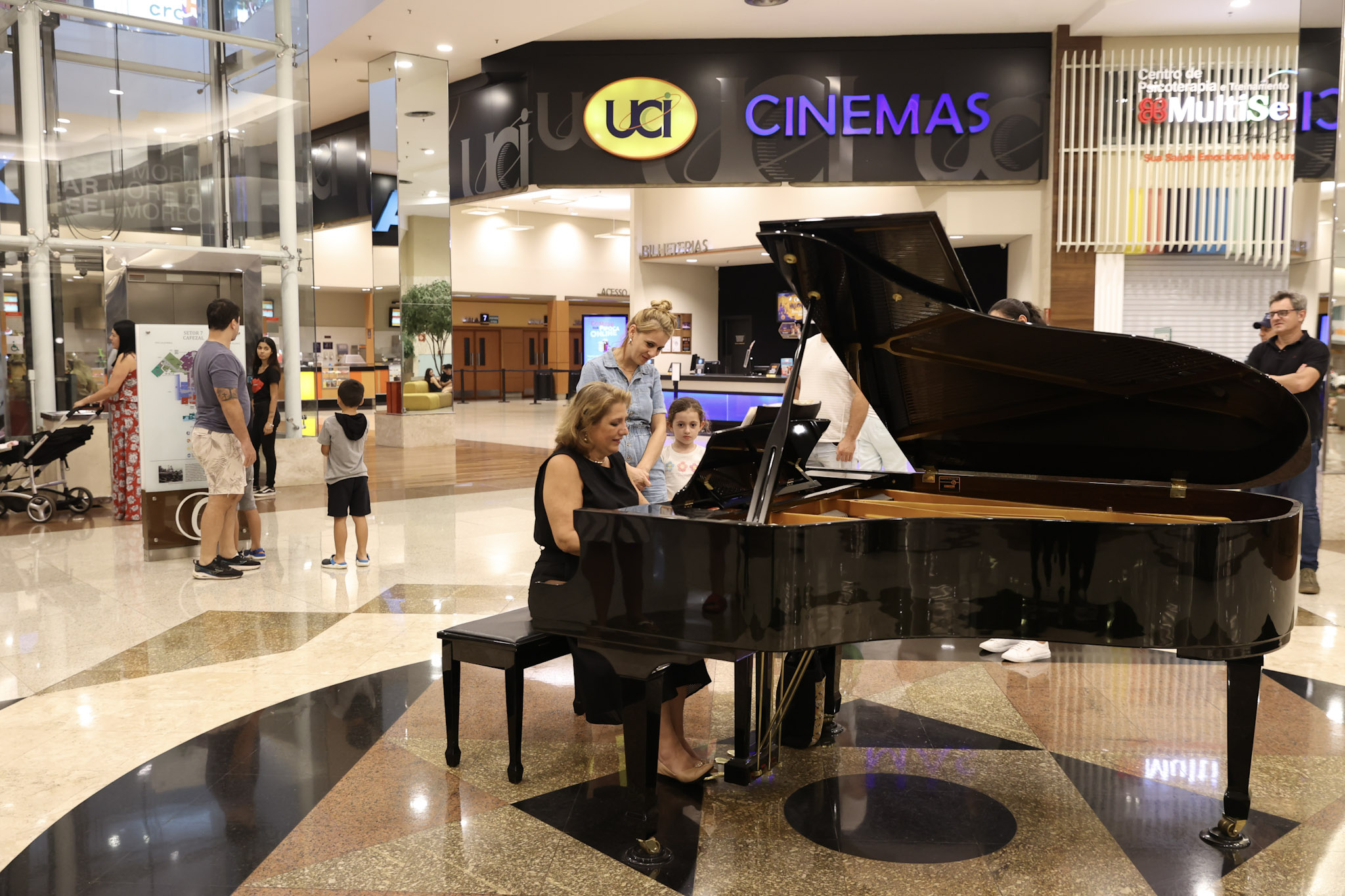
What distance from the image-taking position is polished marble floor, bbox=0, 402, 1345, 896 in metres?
2.69

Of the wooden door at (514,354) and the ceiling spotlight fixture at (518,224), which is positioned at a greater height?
the ceiling spotlight fixture at (518,224)

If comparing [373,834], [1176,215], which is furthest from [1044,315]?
[373,834]

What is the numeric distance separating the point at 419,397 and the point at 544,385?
10940 millimetres

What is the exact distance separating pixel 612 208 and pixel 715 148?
1013cm

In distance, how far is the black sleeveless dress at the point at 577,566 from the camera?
2.99 metres

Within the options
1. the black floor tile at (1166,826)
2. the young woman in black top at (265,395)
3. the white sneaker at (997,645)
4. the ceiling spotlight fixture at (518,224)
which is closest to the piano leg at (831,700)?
the black floor tile at (1166,826)

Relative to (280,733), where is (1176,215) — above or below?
above

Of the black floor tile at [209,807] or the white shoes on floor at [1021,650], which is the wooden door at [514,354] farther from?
the black floor tile at [209,807]

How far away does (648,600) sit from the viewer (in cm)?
261

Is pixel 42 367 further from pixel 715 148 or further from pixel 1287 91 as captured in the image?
pixel 1287 91

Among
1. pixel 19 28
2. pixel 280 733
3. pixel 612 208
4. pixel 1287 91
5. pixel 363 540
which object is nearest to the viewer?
pixel 280 733

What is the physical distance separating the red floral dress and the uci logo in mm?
6256

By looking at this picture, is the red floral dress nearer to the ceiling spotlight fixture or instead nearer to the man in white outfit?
the man in white outfit

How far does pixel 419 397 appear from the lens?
43.1ft
